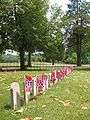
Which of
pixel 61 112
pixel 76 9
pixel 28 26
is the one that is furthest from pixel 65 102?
pixel 76 9

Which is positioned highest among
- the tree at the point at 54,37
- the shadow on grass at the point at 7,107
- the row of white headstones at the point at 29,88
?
the tree at the point at 54,37

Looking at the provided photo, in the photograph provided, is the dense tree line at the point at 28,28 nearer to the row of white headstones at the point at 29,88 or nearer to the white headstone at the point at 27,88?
the row of white headstones at the point at 29,88

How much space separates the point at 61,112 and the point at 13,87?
5.56 ft

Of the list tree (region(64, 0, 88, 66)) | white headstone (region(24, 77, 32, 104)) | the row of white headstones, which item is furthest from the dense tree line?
white headstone (region(24, 77, 32, 104))

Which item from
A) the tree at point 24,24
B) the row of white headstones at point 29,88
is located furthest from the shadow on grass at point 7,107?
the tree at point 24,24

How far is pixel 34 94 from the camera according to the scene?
1689 centimetres

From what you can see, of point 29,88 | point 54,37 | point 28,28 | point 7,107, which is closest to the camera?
point 7,107

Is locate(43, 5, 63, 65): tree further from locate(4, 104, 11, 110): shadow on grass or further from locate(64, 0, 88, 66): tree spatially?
locate(4, 104, 11, 110): shadow on grass

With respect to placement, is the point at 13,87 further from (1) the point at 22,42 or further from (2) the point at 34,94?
(1) the point at 22,42

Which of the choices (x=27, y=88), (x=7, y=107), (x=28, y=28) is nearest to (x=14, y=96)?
(x=7, y=107)

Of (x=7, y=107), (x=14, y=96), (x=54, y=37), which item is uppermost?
(x=54, y=37)

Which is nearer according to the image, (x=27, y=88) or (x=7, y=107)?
(x=7, y=107)

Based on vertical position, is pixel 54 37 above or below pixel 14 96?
above

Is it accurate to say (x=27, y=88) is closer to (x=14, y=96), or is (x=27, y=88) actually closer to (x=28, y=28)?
(x=14, y=96)
